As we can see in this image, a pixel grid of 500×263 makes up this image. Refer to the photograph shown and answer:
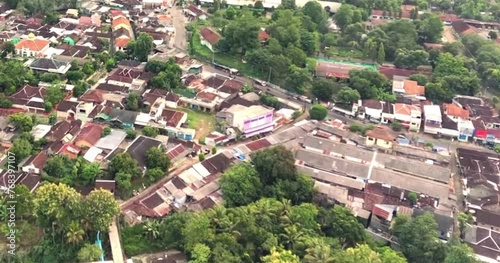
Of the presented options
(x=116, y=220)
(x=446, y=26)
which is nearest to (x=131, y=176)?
(x=116, y=220)

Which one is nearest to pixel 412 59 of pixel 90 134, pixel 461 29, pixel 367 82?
pixel 367 82

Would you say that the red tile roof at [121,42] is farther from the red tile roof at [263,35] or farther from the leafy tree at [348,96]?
the leafy tree at [348,96]

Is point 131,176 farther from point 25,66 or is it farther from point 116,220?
point 25,66

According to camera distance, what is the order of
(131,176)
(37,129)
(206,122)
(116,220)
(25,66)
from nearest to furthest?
(116,220), (131,176), (37,129), (206,122), (25,66)

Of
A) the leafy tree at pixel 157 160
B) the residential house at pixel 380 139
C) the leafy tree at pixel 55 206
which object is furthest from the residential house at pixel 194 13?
the leafy tree at pixel 55 206

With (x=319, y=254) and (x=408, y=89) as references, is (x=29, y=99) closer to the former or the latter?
(x=319, y=254)

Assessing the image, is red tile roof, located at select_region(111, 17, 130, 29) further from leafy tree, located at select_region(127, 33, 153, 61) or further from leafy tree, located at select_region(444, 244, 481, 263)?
leafy tree, located at select_region(444, 244, 481, 263)

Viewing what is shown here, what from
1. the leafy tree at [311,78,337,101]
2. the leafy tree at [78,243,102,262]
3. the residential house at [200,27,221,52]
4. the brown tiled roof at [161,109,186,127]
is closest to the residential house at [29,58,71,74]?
the brown tiled roof at [161,109,186,127]
